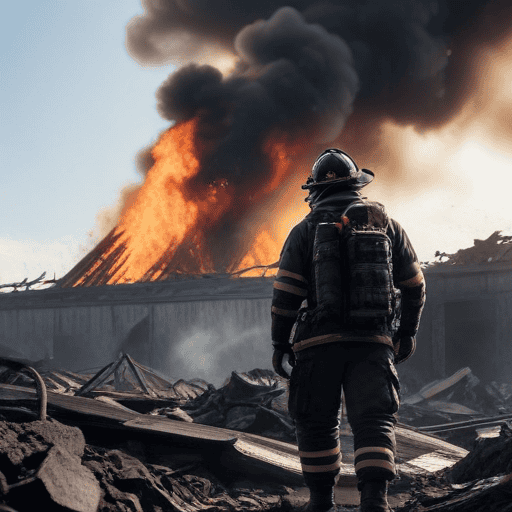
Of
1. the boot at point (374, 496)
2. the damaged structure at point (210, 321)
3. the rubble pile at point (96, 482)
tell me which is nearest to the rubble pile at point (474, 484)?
the boot at point (374, 496)

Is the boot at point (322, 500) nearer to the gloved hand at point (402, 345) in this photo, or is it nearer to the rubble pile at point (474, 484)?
the rubble pile at point (474, 484)

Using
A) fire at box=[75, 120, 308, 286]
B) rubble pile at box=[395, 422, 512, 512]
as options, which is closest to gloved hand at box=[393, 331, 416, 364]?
rubble pile at box=[395, 422, 512, 512]

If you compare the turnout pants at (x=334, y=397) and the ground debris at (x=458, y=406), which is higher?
the turnout pants at (x=334, y=397)

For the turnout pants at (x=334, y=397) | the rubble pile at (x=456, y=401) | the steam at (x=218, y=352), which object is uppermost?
the turnout pants at (x=334, y=397)

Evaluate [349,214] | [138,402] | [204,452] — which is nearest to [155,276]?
[138,402]

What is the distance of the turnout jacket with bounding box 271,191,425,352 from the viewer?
3525 millimetres

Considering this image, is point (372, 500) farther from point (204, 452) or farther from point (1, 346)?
point (1, 346)

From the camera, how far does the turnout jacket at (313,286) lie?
3.53 metres

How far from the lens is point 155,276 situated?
69.2ft

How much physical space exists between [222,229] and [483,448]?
2136cm

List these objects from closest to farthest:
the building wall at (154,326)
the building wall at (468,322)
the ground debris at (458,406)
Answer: the ground debris at (458,406), the building wall at (468,322), the building wall at (154,326)

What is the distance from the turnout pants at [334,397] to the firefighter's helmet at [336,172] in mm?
1079

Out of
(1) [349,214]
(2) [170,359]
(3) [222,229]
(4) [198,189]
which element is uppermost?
(4) [198,189]

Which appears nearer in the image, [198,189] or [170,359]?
[170,359]
